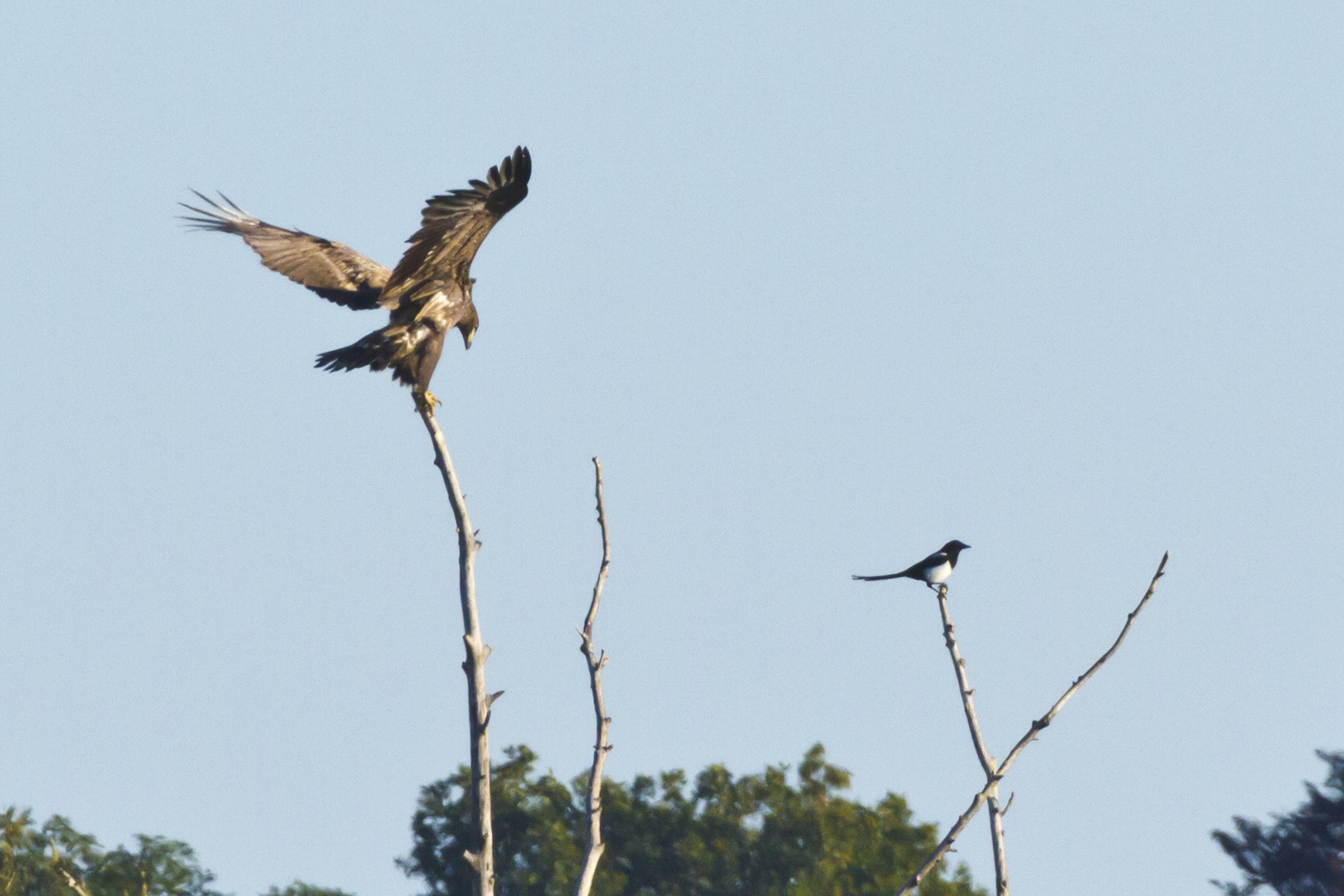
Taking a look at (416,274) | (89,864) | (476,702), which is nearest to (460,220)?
(416,274)

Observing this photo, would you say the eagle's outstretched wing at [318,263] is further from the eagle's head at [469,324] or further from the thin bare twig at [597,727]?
the thin bare twig at [597,727]

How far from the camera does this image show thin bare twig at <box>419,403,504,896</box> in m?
5.90

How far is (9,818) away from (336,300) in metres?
29.4

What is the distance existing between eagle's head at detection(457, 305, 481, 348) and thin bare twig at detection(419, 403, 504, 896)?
4929mm

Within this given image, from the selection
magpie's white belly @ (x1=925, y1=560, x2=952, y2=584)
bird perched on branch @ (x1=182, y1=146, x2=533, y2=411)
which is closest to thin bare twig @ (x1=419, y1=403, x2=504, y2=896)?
bird perched on branch @ (x1=182, y1=146, x2=533, y2=411)

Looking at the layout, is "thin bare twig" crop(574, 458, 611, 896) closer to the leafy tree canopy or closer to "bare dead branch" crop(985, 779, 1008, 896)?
"bare dead branch" crop(985, 779, 1008, 896)

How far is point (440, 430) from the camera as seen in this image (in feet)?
24.2

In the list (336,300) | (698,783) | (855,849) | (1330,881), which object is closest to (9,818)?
(698,783)

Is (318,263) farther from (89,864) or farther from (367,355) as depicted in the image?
(89,864)

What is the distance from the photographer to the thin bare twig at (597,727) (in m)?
Result: 5.93

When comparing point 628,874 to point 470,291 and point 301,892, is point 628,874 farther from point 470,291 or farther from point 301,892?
point 470,291

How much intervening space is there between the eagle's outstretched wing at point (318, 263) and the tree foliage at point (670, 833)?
26147 mm

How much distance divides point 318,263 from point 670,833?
29.8m

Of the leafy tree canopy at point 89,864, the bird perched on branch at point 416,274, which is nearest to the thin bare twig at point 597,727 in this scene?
the bird perched on branch at point 416,274
